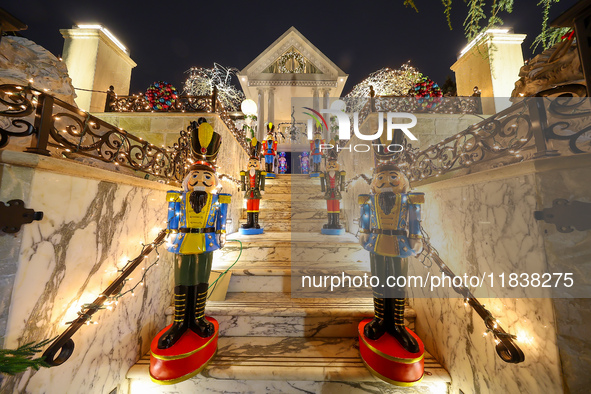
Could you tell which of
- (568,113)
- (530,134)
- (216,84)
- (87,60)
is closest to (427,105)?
(530,134)

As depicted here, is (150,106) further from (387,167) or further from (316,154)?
(387,167)

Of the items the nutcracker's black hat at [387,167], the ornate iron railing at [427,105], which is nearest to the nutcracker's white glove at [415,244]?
the nutcracker's black hat at [387,167]

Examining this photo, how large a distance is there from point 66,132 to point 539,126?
12.3 feet

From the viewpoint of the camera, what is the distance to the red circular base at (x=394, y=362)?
1636 millimetres

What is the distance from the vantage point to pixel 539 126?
50.7 inches

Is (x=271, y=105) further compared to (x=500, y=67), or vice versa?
(x=271, y=105)

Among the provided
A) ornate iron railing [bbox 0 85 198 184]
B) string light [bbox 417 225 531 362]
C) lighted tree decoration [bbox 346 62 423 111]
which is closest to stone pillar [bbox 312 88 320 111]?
lighted tree decoration [bbox 346 62 423 111]

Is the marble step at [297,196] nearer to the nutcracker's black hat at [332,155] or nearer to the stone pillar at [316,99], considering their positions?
the nutcracker's black hat at [332,155]

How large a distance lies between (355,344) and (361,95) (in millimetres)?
13158

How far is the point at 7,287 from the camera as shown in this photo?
3.84 ft

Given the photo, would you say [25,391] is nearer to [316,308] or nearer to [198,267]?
[198,267]

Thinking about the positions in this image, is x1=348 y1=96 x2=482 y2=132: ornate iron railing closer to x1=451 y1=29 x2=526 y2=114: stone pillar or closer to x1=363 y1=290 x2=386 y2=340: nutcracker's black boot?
x1=451 y1=29 x2=526 y2=114: stone pillar

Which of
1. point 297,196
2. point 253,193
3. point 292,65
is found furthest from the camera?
point 292,65

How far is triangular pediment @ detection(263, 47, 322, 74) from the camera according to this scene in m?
10.6
